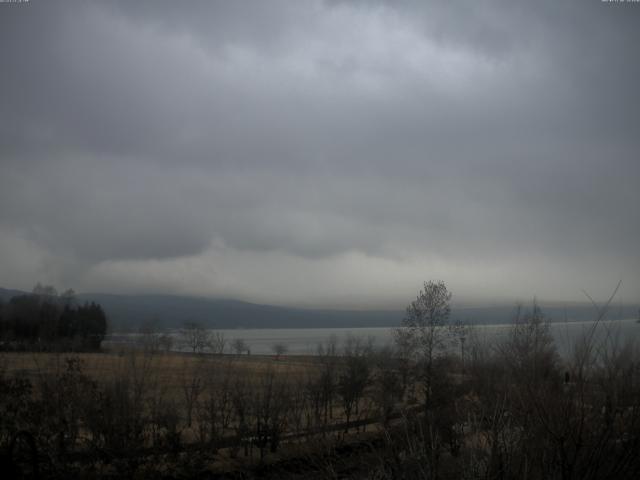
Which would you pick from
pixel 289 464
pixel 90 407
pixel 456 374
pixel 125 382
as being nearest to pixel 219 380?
pixel 289 464

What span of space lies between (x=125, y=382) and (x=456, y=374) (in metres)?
27.7

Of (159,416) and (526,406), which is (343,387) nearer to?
(159,416)

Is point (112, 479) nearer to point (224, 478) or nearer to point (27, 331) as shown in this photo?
point (224, 478)

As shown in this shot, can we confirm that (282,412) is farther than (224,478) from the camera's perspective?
Yes

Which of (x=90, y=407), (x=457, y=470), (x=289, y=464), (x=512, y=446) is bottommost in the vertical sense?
(x=289, y=464)

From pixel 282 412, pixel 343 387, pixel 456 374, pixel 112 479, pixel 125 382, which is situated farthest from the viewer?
pixel 456 374

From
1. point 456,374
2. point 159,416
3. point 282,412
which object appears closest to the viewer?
point 159,416

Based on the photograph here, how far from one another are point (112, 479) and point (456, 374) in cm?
2929

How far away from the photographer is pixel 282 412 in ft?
91.6

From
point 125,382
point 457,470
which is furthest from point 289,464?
point 457,470

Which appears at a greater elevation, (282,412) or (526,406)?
(526,406)

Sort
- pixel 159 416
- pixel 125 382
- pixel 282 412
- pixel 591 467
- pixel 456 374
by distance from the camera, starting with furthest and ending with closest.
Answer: pixel 456 374
pixel 282 412
pixel 159 416
pixel 125 382
pixel 591 467

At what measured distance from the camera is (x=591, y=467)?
668 centimetres

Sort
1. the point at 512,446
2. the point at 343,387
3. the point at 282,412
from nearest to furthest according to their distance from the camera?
the point at 512,446 → the point at 282,412 → the point at 343,387
